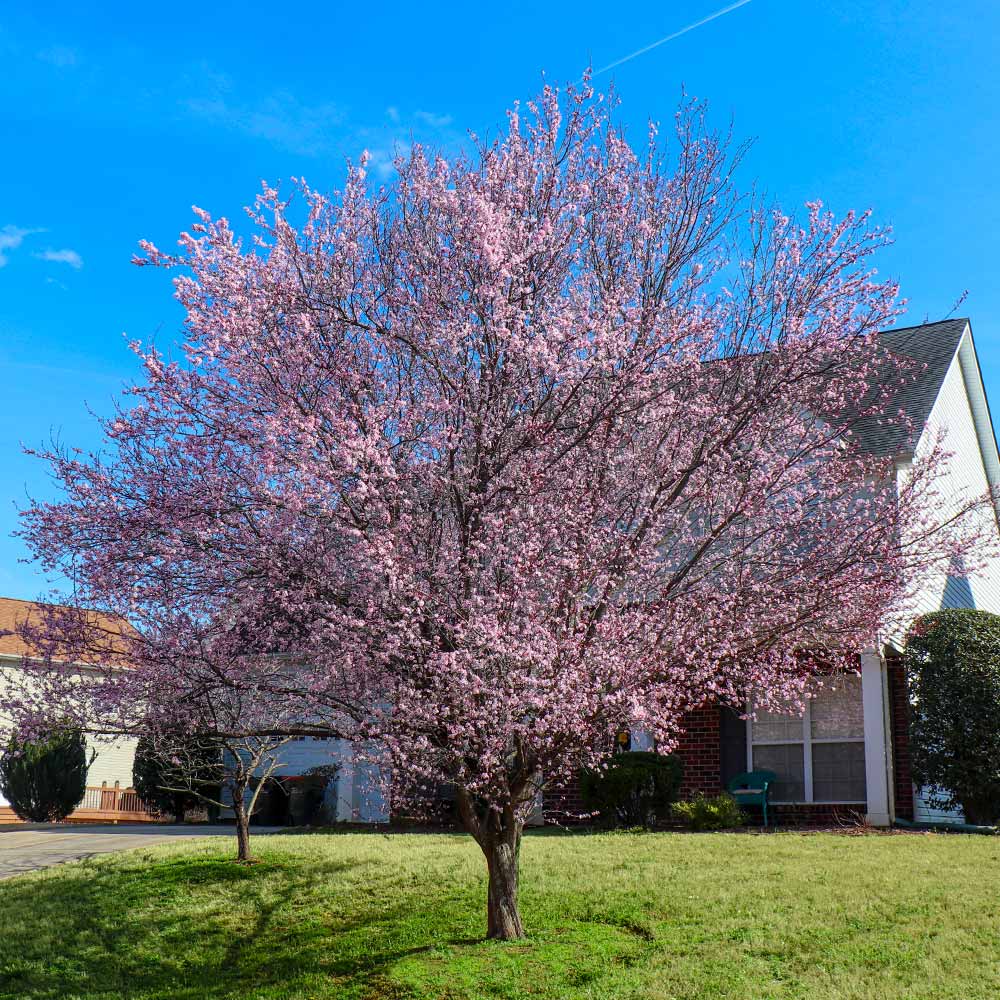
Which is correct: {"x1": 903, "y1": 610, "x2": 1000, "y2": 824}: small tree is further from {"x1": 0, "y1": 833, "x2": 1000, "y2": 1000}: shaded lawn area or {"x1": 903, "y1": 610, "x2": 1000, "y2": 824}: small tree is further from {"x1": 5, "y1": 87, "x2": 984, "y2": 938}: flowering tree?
{"x1": 5, "y1": 87, "x2": 984, "y2": 938}: flowering tree

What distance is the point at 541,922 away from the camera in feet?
30.2

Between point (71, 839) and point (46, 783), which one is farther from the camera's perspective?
point (46, 783)

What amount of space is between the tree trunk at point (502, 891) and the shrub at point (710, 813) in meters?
5.98

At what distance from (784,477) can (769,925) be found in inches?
141

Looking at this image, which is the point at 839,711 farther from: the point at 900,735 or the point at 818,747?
the point at 900,735

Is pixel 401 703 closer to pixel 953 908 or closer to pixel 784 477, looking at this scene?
pixel 784 477

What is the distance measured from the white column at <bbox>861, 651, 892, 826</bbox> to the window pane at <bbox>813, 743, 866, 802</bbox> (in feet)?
1.39

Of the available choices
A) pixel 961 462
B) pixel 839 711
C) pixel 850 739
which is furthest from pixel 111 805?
pixel 961 462

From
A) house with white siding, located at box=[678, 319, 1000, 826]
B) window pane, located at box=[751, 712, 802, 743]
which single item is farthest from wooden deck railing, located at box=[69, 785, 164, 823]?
window pane, located at box=[751, 712, 802, 743]

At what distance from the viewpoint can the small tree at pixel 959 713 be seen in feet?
47.8

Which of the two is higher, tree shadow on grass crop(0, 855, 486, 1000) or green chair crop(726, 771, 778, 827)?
green chair crop(726, 771, 778, 827)

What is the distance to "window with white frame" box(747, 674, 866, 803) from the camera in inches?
611

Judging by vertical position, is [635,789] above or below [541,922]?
above

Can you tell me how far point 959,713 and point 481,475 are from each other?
983cm
